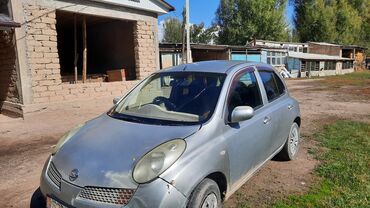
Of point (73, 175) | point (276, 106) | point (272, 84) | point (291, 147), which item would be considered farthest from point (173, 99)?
point (291, 147)

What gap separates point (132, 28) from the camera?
13.6 meters

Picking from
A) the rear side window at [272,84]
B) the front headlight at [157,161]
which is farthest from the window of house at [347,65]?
the front headlight at [157,161]

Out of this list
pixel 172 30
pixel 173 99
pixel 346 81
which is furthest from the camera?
pixel 172 30

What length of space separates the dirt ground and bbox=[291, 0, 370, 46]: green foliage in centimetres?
4874

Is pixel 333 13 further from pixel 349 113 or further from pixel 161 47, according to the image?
pixel 349 113

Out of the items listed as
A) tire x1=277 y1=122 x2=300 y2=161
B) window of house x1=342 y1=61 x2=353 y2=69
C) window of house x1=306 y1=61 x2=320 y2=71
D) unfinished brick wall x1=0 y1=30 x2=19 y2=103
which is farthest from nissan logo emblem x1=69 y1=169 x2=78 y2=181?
window of house x1=342 y1=61 x2=353 y2=69

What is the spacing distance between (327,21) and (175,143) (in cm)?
5962

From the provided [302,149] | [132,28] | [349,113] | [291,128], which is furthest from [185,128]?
[132,28]

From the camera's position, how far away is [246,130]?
12.4 feet

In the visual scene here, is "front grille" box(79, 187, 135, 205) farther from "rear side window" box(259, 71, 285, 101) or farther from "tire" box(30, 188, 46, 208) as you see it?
"rear side window" box(259, 71, 285, 101)

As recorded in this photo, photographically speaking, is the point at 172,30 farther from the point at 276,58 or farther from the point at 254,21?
the point at 276,58

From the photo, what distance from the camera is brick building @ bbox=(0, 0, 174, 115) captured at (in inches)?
376

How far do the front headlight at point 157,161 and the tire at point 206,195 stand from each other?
36 centimetres

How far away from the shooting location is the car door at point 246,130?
3.52m
